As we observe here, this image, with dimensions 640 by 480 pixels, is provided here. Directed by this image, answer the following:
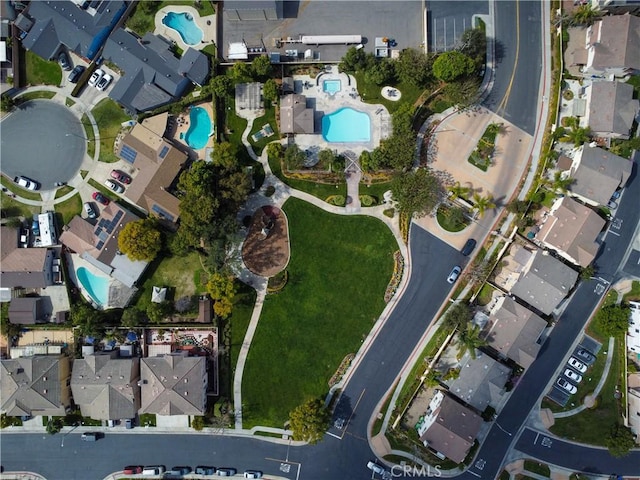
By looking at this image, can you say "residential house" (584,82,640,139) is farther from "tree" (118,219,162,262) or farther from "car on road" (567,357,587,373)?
"tree" (118,219,162,262)

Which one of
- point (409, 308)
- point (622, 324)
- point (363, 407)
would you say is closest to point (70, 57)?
point (409, 308)

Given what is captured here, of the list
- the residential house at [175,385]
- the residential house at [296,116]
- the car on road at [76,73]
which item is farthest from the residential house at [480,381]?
the car on road at [76,73]

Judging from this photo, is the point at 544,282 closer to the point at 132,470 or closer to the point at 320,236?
the point at 320,236

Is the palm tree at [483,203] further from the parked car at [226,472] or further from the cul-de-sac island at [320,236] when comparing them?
the parked car at [226,472]

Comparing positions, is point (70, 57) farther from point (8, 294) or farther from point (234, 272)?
point (234, 272)

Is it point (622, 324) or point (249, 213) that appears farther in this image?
point (249, 213)
